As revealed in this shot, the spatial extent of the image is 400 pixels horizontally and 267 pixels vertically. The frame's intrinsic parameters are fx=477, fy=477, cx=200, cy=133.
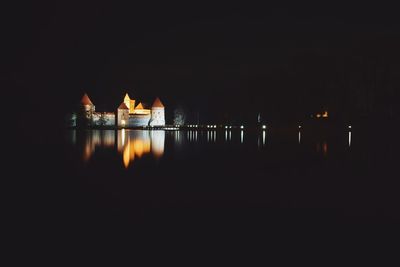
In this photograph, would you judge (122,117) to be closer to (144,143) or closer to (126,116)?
(126,116)

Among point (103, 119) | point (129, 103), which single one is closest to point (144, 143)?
point (103, 119)

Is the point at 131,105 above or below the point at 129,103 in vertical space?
below

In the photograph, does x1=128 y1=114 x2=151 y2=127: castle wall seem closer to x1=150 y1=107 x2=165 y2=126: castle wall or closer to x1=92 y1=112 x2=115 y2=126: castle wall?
x1=150 y1=107 x2=165 y2=126: castle wall

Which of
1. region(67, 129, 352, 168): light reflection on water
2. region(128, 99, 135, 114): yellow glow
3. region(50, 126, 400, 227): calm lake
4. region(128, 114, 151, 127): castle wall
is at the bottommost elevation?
region(50, 126, 400, 227): calm lake

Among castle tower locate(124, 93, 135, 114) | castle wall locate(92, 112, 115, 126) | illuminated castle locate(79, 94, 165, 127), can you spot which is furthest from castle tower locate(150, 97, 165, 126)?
castle wall locate(92, 112, 115, 126)

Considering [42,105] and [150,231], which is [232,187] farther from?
[42,105]

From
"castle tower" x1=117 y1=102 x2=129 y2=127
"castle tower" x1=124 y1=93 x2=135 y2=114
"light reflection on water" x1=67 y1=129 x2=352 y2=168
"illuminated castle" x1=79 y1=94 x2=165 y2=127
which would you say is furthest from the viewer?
"castle tower" x1=124 y1=93 x2=135 y2=114

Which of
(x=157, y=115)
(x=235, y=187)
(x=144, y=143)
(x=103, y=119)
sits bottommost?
(x=235, y=187)

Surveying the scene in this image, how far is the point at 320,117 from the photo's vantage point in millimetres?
57781

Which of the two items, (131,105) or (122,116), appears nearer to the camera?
(122,116)

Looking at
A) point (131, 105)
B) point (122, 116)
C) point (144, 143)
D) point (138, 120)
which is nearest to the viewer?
point (144, 143)

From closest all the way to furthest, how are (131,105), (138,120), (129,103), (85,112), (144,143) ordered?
(144,143), (85,112), (138,120), (129,103), (131,105)

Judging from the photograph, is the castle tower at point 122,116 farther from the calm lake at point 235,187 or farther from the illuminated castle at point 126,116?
the calm lake at point 235,187

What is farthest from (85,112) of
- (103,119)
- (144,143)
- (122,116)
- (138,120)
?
(144,143)
